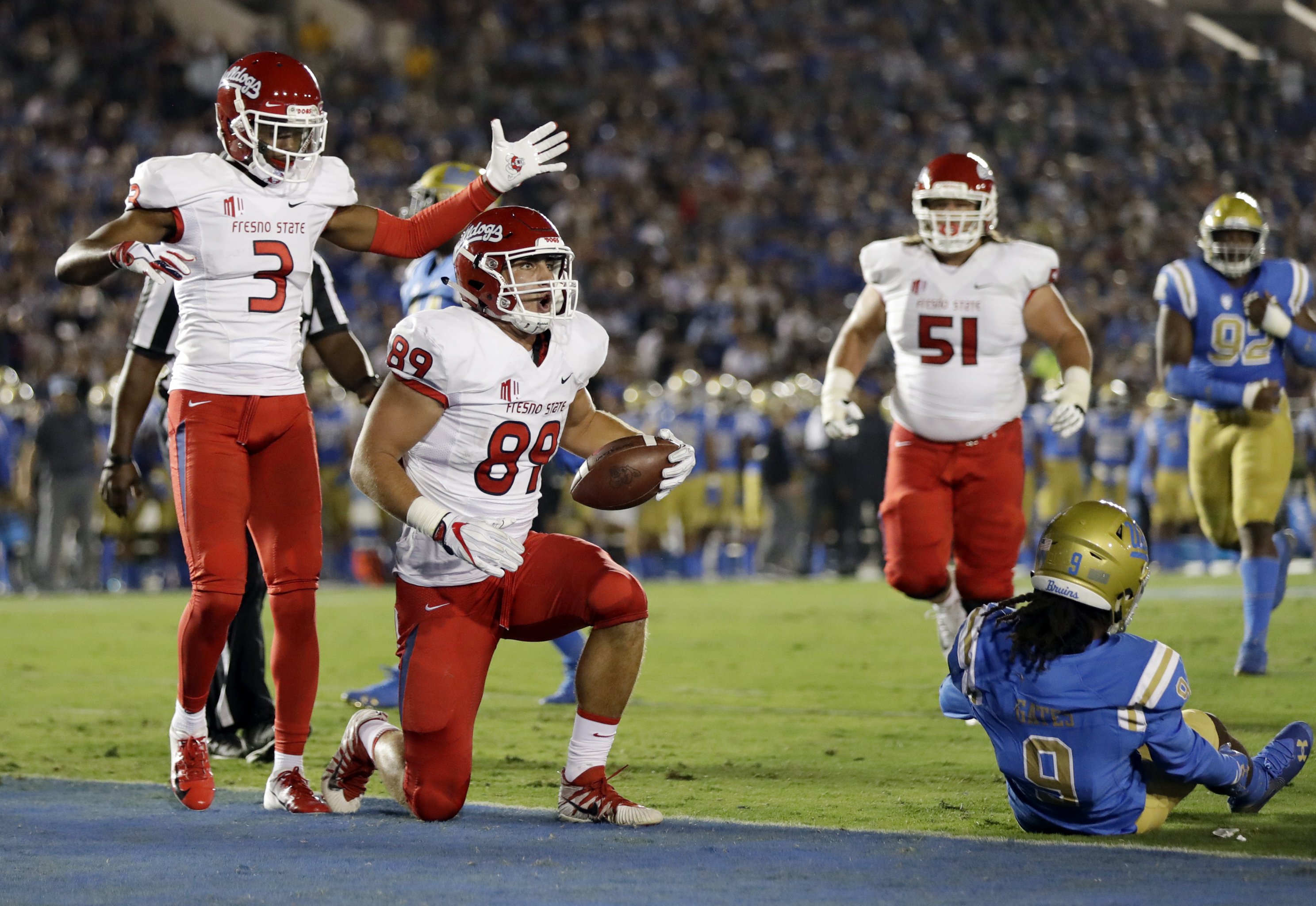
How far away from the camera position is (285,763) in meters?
4.58

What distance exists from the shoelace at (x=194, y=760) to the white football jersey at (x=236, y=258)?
2.96 feet

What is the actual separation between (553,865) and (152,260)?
5.99 ft

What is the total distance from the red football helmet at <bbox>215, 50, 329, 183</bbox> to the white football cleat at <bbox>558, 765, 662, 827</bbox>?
5.56ft

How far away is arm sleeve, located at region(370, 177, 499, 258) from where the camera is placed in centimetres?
468

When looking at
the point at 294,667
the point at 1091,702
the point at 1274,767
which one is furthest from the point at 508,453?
the point at 1274,767

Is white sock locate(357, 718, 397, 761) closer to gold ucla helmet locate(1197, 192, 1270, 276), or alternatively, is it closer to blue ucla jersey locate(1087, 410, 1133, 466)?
gold ucla helmet locate(1197, 192, 1270, 276)

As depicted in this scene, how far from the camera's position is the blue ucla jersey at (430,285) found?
601cm

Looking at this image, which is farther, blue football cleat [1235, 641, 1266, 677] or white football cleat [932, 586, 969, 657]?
blue football cleat [1235, 641, 1266, 677]

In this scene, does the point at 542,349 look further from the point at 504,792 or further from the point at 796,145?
the point at 796,145

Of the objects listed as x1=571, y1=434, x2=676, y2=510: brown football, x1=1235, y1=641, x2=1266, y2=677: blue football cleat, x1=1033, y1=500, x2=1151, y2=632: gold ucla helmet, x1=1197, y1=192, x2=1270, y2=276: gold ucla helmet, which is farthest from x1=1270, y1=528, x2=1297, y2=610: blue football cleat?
x1=571, y1=434, x2=676, y2=510: brown football

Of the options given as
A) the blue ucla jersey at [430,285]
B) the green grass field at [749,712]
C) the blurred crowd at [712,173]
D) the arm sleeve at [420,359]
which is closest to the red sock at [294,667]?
the green grass field at [749,712]

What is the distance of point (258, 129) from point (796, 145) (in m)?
18.5

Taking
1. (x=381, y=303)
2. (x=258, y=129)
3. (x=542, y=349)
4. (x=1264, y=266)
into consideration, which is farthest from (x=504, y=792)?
(x=381, y=303)

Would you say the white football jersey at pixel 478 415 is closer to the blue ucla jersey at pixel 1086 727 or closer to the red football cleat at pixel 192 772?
the red football cleat at pixel 192 772
